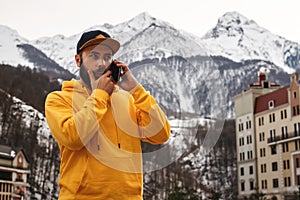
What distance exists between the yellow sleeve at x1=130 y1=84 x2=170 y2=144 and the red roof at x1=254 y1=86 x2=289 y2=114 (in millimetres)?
49965

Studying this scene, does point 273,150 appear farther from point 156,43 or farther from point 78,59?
point 78,59

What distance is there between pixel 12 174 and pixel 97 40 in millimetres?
53322

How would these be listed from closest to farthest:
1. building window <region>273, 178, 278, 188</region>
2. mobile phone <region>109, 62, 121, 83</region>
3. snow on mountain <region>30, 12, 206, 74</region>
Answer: mobile phone <region>109, 62, 121, 83</region>
snow on mountain <region>30, 12, 206, 74</region>
building window <region>273, 178, 278, 188</region>

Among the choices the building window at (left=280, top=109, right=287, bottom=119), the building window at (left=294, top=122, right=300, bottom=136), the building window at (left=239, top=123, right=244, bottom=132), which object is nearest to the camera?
the building window at (left=294, top=122, right=300, bottom=136)

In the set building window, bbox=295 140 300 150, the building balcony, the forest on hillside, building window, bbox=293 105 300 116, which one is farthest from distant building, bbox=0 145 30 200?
building window, bbox=293 105 300 116

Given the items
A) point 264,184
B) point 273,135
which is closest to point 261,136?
point 273,135

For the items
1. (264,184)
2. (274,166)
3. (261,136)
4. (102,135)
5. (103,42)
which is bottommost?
(102,135)

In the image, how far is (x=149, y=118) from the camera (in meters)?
3.13

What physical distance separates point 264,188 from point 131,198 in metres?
52.8

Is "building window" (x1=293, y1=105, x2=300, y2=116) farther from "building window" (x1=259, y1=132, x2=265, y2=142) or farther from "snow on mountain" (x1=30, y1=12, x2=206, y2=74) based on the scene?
"snow on mountain" (x1=30, y1=12, x2=206, y2=74)

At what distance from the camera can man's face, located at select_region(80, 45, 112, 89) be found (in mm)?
3041

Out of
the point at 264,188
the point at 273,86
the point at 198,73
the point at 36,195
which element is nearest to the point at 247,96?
the point at 273,86

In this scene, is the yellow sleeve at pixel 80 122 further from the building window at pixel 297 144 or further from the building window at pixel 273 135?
the building window at pixel 273 135

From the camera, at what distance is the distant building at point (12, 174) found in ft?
175
